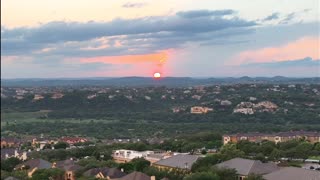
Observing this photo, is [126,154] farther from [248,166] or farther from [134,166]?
[248,166]

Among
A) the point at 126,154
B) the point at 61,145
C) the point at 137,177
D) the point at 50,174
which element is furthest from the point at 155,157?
the point at 61,145

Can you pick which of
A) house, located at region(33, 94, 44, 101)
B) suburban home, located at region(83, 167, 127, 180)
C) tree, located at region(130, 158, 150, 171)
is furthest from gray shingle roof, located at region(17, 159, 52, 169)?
house, located at region(33, 94, 44, 101)

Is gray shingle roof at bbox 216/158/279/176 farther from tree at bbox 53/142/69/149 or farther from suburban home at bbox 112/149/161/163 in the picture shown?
tree at bbox 53/142/69/149

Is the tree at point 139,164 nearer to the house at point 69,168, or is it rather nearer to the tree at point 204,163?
the house at point 69,168

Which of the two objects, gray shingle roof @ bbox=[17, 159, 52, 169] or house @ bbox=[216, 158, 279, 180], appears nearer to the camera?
house @ bbox=[216, 158, 279, 180]

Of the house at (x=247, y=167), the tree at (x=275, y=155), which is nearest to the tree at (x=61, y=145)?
the tree at (x=275, y=155)

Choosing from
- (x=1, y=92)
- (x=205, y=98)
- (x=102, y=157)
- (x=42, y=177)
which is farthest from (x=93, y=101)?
(x=1, y=92)
